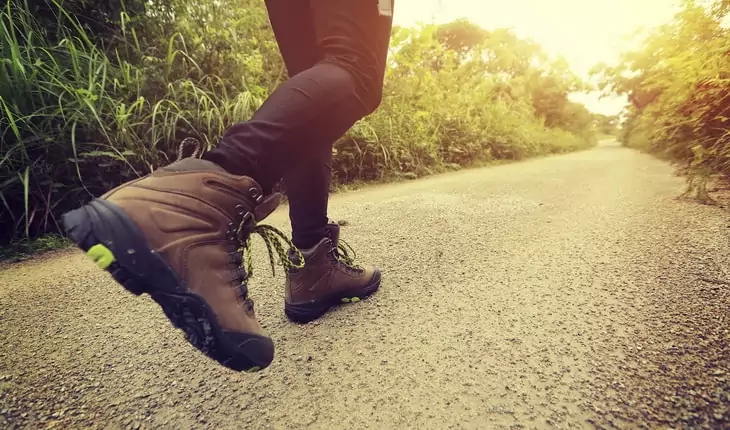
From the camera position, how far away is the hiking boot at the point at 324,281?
0.92m

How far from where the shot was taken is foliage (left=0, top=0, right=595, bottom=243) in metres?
1.70

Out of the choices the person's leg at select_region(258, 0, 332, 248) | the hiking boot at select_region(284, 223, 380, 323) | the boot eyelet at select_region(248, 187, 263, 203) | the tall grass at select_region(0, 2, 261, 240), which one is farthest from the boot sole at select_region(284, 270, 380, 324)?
the tall grass at select_region(0, 2, 261, 240)

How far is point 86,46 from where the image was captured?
7.36 feet

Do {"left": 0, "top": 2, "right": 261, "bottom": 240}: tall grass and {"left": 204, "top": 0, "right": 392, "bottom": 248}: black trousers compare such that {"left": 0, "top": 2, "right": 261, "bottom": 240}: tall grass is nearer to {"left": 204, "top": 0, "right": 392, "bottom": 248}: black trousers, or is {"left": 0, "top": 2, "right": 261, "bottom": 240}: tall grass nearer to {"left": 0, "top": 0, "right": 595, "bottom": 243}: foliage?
{"left": 0, "top": 0, "right": 595, "bottom": 243}: foliage

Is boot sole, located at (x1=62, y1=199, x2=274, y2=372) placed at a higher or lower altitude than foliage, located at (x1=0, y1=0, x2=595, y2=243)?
lower

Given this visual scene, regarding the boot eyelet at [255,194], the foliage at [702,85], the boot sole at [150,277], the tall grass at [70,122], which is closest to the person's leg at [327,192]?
the boot eyelet at [255,194]

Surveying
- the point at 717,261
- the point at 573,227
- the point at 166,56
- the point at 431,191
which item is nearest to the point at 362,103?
the point at 717,261

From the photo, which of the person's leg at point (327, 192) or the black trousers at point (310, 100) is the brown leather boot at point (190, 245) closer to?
the black trousers at point (310, 100)

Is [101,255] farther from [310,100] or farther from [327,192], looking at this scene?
[327,192]

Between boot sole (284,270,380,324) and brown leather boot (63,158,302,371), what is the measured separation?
0.26 m

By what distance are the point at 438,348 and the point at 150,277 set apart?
1.80ft

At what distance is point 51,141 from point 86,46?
909 millimetres

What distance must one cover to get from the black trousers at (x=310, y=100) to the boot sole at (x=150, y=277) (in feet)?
0.62

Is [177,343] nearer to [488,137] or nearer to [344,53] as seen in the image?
[344,53]
